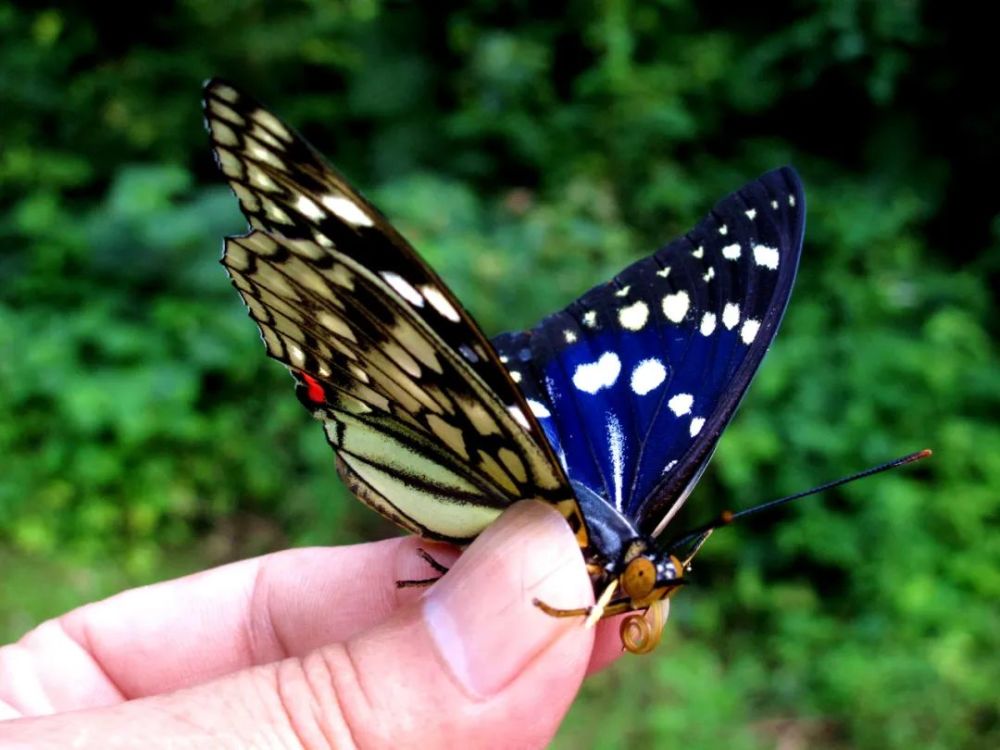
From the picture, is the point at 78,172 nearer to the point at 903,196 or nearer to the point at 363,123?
the point at 363,123

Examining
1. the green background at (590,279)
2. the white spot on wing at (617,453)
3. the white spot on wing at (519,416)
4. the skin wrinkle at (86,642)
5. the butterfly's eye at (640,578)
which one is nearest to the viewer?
the white spot on wing at (519,416)

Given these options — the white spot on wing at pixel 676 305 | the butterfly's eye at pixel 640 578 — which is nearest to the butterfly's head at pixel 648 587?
the butterfly's eye at pixel 640 578

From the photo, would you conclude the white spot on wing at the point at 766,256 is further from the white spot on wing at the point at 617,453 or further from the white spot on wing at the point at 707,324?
the white spot on wing at the point at 617,453

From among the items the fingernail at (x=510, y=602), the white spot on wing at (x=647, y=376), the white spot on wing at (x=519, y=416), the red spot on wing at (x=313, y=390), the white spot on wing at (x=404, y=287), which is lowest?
the fingernail at (x=510, y=602)

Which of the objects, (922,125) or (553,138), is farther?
(553,138)

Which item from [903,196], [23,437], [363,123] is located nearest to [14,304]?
[23,437]

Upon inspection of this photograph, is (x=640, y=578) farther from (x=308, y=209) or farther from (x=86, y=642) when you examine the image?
(x=86, y=642)
